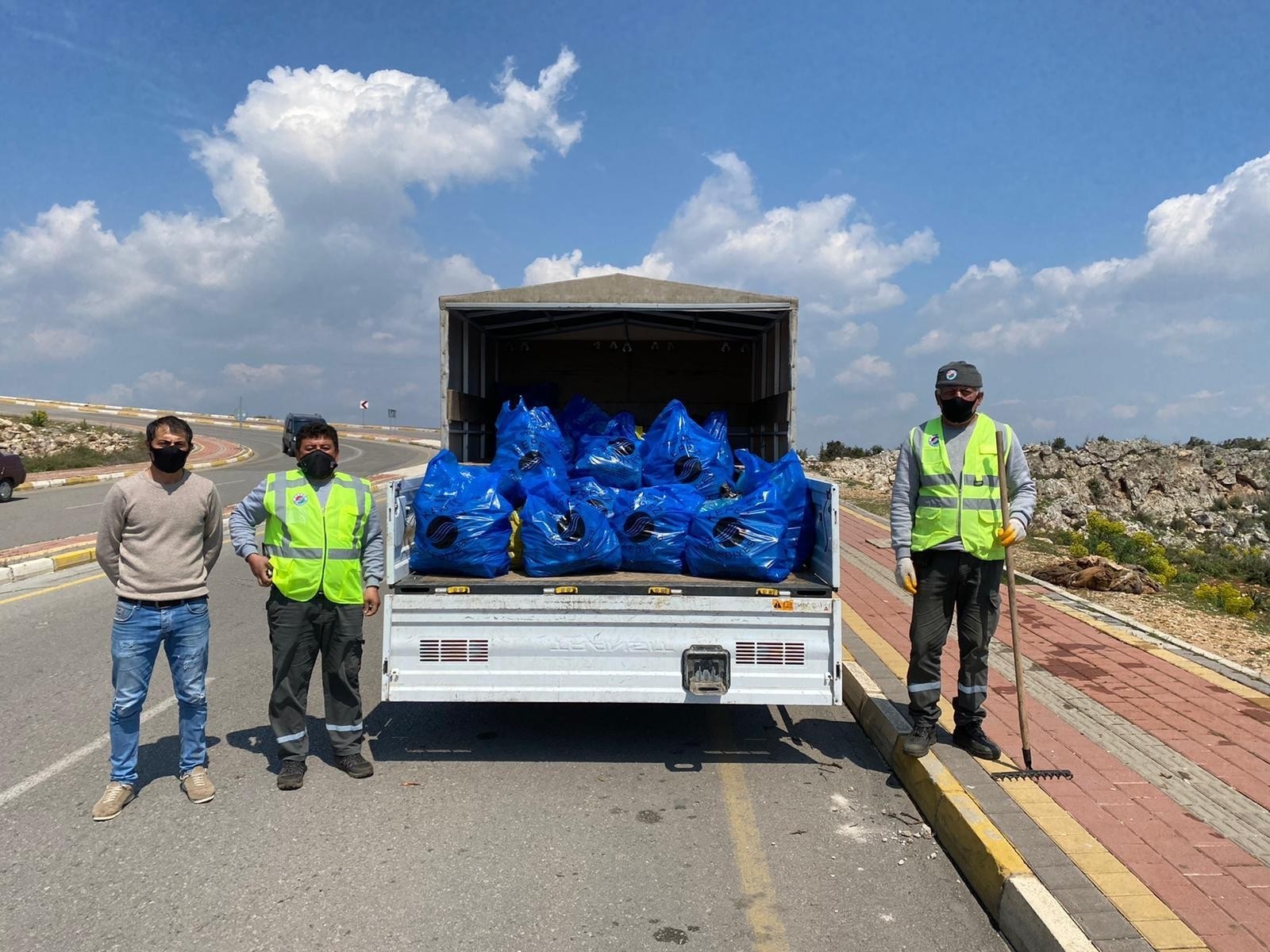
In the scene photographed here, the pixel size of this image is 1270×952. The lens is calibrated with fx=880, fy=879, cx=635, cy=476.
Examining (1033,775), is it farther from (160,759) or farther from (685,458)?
(160,759)

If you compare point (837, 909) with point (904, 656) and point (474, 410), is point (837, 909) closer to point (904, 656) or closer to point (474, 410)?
point (904, 656)

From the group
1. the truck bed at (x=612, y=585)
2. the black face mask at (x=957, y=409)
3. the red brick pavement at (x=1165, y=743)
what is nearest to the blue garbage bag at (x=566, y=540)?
the truck bed at (x=612, y=585)

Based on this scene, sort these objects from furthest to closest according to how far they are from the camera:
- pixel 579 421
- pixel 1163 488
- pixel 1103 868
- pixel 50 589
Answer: pixel 1163 488 < pixel 50 589 < pixel 579 421 < pixel 1103 868

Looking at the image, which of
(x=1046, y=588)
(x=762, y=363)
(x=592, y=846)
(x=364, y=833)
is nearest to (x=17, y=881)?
(x=364, y=833)

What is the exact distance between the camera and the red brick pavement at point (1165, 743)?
126 inches

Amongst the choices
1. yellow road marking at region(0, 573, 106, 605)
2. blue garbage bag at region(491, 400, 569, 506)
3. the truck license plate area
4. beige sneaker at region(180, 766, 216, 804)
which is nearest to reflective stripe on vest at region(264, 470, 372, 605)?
beige sneaker at region(180, 766, 216, 804)

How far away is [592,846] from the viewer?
3.78 m

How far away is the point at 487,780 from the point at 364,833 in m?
0.76

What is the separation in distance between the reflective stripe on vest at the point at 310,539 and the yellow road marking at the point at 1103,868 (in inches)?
126

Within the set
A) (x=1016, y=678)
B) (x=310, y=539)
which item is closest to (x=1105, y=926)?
(x=1016, y=678)

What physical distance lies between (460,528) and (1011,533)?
9.41 feet

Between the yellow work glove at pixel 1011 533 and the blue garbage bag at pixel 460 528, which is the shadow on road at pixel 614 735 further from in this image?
the yellow work glove at pixel 1011 533

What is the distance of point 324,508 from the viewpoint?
444 cm

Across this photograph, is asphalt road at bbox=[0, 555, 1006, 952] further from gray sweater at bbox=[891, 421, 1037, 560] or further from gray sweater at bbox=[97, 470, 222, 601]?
gray sweater at bbox=[891, 421, 1037, 560]
